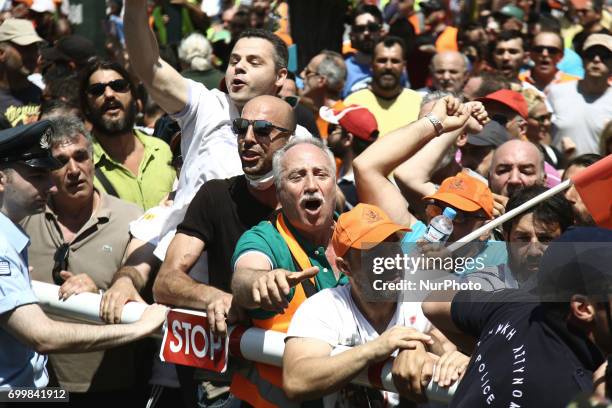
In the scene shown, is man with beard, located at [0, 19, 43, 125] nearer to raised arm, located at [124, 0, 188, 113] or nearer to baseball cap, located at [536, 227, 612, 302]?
raised arm, located at [124, 0, 188, 113]

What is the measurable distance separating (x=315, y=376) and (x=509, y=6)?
9657mm

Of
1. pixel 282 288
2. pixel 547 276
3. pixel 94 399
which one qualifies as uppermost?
pixel 547 276

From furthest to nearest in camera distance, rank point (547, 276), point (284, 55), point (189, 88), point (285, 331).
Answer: point (284, 55), point (189, 88), point (285, 331), point (547, 276)

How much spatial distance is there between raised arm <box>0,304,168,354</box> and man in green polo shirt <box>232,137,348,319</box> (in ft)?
1.70

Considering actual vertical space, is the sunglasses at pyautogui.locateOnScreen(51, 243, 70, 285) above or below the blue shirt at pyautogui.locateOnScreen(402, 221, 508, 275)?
below

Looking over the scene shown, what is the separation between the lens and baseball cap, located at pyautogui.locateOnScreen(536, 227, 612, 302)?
147 inches

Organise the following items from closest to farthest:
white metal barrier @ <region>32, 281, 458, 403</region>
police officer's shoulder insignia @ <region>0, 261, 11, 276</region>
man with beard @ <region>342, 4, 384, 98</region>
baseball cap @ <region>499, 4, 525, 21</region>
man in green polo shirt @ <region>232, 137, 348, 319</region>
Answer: white metal barrier @ <region>32, 281, 458, 403</region>, police officer's shoulder insignia @ <region>0, 261, 11, 276</region>, man in green polo shirt @ <region>232, 137, 348, 319</region>, man with beard @ <region>342, 4, 384, 98</region>, baseball cap @ <region>499, 4, 525, 21</region>

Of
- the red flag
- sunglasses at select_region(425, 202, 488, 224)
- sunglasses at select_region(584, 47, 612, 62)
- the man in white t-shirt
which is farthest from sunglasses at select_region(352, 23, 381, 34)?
the man in white t-shirt

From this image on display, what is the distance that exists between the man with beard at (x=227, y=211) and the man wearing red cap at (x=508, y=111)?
2372mm

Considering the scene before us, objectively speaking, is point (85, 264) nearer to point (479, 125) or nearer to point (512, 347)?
point (479, 125)

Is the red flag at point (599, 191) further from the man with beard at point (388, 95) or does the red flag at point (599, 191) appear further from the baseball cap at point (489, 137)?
the man with beard at point (388, 95)

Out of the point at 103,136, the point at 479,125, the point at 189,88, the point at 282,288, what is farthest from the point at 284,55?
the point at 282,288

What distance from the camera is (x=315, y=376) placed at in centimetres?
451

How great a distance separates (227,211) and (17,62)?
4977mm
